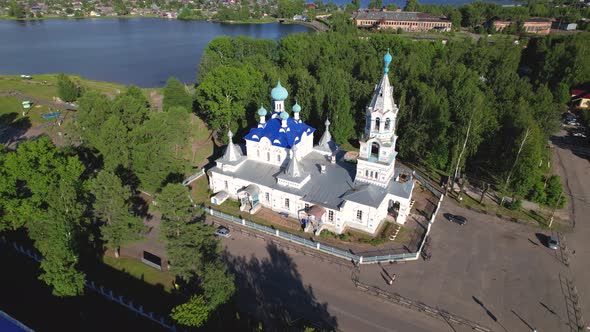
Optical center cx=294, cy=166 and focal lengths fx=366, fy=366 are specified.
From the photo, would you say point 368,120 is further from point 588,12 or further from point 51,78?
point 588,12

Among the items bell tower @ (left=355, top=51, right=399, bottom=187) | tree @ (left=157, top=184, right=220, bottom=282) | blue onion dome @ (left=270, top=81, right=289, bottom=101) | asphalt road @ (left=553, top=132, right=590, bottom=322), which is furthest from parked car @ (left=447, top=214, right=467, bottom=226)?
tree @ (left=157, top=184, right=220, bottom=282)

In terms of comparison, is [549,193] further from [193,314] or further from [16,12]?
[16,12]

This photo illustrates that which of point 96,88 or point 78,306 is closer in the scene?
point 78,306

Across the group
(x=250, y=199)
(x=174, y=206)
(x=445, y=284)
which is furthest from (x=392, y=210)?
(x=174, y=206)

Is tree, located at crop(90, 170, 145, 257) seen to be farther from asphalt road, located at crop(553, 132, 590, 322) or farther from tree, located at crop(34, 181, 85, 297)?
asphalt road, located at crop(553, 132, 590, 322)

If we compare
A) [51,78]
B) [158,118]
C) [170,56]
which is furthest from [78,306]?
[170,56]

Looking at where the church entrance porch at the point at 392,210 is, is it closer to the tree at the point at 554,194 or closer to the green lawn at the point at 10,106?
the tree at the point at 554,194

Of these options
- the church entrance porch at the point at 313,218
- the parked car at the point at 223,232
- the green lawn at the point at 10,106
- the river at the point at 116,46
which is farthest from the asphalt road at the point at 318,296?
the river at the point at 116,46
